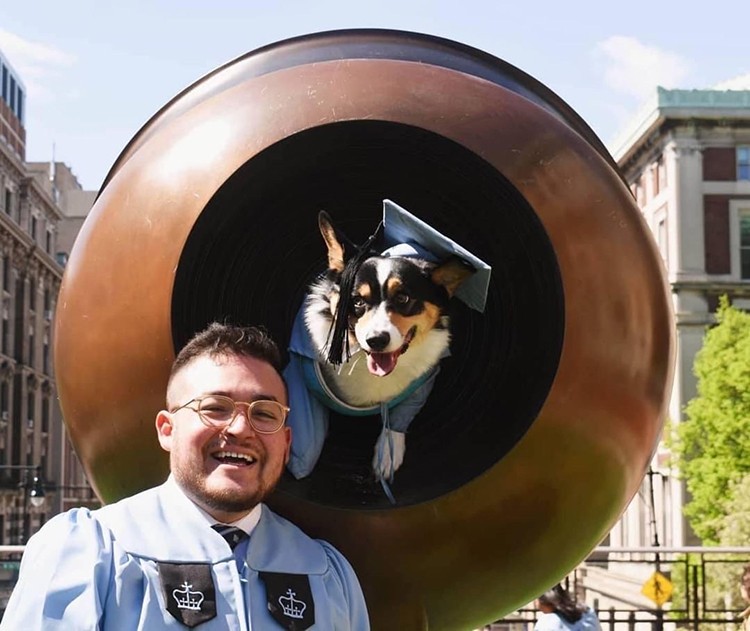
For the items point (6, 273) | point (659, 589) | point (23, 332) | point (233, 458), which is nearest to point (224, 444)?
point (233, 458)

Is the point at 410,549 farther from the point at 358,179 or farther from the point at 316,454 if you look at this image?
the point at 358,179

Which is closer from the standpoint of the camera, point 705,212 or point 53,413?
point 705,212

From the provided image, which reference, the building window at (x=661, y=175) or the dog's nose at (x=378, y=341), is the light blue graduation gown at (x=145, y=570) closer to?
the dog's nose at (x=378, y=341)

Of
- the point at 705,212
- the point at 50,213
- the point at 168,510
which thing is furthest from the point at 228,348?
the point at 50,213

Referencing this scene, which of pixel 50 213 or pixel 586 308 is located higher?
pixel 50 213

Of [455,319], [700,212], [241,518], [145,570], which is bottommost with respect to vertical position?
[145,570]

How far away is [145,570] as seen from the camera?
2.35 metres

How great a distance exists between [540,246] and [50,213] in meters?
60.5

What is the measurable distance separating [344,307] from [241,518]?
58 cm

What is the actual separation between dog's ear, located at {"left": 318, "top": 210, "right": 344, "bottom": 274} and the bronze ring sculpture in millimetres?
181

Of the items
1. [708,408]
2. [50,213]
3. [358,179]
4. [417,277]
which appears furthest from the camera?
[50,213]

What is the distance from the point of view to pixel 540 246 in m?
2.98

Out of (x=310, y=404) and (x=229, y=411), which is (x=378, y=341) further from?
(x=229, y=411)

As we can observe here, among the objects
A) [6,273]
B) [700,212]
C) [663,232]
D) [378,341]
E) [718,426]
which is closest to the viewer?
[378,341]
